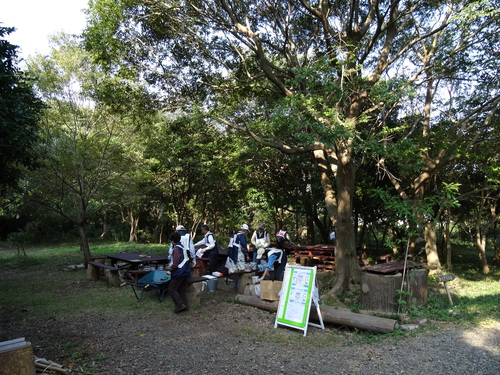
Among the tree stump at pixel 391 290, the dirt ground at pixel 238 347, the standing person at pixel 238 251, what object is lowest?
the dirt ground at pixel 238 347

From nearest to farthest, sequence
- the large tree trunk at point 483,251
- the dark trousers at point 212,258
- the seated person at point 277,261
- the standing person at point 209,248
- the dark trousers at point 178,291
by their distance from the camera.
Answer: the dark trousers at point 178,291 < the seated person at point 277,261 < the standing person at point 209,248 < the dark trousers at point 212,258 < the large tree trunk at point 483,251

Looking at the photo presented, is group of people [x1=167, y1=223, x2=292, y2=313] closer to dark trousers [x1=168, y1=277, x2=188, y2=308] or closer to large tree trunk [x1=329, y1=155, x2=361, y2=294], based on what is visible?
dark trousers [x1=168, y1=277, x2=188, y2=308]

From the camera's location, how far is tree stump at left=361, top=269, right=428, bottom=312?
267 inches

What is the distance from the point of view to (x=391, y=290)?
6.80 meters

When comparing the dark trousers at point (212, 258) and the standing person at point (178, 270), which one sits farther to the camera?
the dark trousers at point (212, 258)

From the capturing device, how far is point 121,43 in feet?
32.2

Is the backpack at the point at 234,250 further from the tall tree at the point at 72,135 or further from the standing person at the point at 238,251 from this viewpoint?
the tall tree at the point at 72,135

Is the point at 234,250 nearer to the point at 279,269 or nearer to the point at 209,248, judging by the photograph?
the point at 209,248

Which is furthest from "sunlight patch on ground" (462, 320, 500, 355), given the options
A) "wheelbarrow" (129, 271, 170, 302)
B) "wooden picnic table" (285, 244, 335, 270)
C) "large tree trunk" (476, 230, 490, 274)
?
"large tree trunk" (476, 230, 490, 274)

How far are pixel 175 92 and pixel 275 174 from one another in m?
7.87

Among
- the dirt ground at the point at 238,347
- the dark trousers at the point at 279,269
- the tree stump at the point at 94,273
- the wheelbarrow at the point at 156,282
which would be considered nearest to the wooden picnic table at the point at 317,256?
the dark trousers at the point at 279,269

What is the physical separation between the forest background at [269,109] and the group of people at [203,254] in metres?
1.92

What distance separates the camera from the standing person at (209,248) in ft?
30.8

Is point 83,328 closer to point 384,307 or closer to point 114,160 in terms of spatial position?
point 384,307
